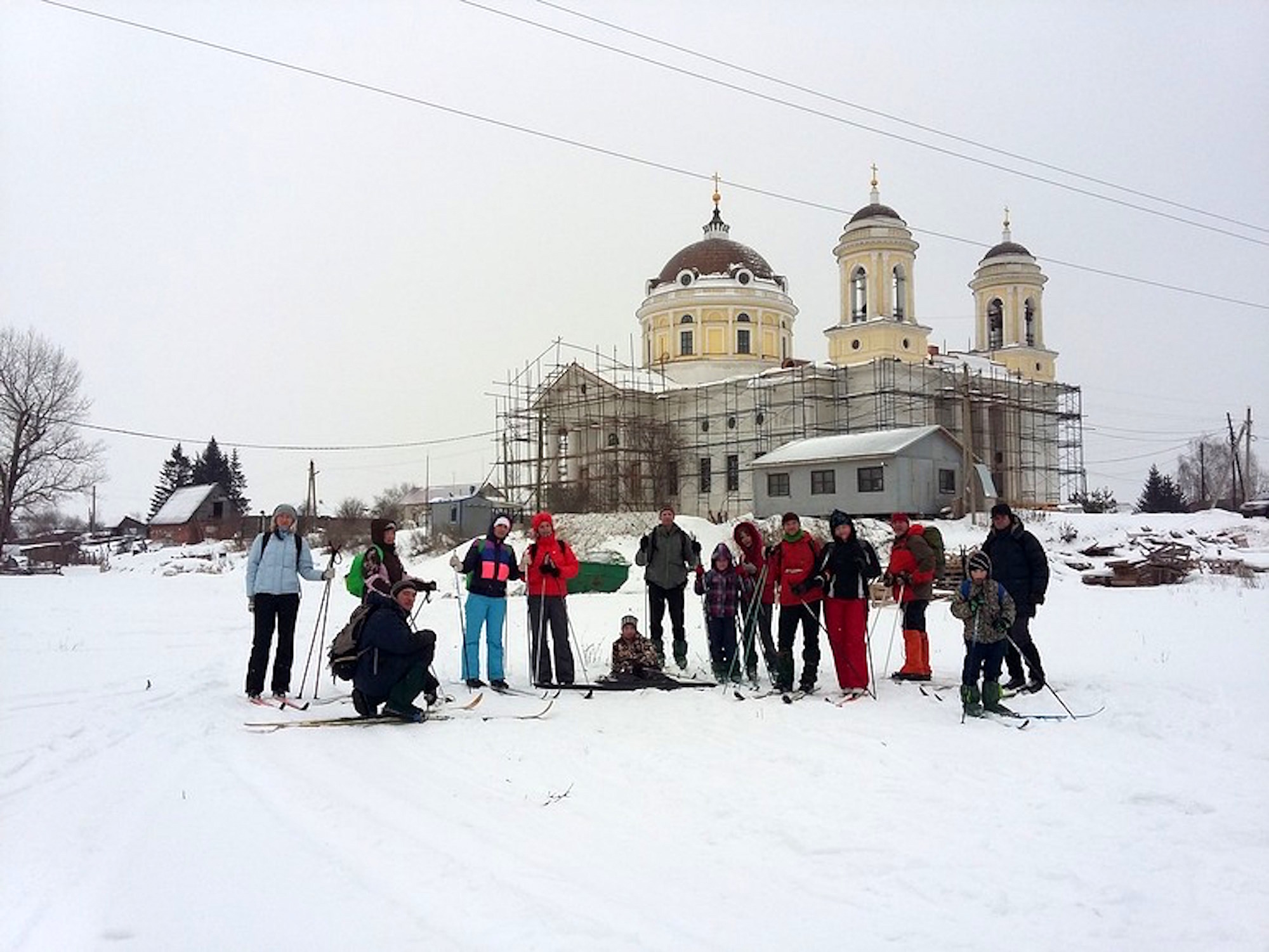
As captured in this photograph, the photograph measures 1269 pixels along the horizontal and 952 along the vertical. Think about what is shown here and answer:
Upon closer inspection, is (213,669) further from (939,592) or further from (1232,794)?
(939,592)

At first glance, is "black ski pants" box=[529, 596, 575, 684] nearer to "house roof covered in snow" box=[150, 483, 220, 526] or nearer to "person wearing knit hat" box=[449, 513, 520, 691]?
"person wearing knit hat" box=[449, 513, 520, 691]

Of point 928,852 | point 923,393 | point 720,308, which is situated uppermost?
point 720,308

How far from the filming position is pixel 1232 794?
5598mm

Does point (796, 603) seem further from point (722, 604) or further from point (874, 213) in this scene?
point (874, 213)

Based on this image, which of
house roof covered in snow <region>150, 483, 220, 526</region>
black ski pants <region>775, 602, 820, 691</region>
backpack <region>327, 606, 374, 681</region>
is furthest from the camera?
house roof covered in snow <region>150, 483, 220, 526</region>

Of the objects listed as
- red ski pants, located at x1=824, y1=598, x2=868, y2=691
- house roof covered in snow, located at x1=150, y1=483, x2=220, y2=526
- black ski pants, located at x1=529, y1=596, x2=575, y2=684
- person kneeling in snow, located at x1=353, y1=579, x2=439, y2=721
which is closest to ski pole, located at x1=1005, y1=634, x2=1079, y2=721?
red ski pants, located at x1=824, y1=598, x2=868, y2=691

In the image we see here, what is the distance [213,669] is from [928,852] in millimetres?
8604

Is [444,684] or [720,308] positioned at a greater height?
[720,308]

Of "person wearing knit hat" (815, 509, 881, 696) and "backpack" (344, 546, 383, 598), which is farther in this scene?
"person wearing knit hat" (815, 509, 881, 696)

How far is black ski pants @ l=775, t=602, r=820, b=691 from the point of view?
9.33 metres

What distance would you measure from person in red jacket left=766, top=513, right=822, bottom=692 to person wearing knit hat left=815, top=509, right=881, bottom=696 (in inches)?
Answer: 4.9

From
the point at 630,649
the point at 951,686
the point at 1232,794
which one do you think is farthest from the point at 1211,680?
the point at 630,649

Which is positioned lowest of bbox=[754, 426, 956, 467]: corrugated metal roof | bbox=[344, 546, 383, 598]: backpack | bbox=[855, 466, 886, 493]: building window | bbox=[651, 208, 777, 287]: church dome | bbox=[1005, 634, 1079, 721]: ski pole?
bbox=[1005, 634, 1079, 721]: ski pole

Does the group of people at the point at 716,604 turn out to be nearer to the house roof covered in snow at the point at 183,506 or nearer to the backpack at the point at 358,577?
the backpack at the point at 358,577
